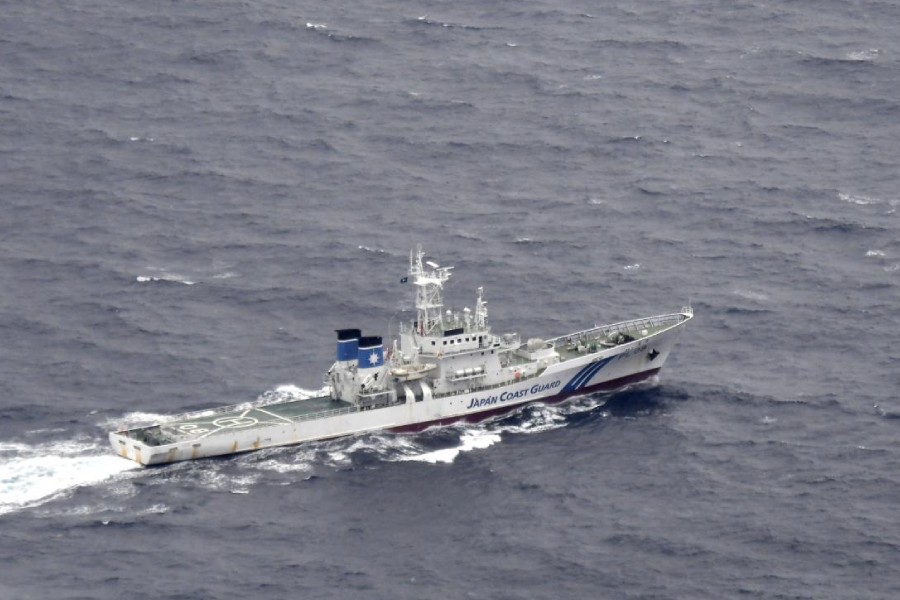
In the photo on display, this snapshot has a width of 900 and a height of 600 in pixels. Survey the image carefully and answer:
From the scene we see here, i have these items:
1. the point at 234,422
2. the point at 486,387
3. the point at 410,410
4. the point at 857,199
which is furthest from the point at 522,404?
the point at 857,199

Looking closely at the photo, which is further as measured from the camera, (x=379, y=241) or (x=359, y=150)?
(x=359, y=150)

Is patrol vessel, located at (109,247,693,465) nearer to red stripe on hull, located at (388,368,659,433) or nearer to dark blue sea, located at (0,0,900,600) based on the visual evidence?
red stripe on hull, located at (388,368,659,433)

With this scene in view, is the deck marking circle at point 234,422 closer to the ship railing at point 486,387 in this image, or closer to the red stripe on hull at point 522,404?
the red stripe on hull at point 522,404

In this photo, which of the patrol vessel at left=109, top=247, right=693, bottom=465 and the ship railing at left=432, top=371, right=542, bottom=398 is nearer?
the patrol vessel at left=109, top=247, right=693, bottom=465

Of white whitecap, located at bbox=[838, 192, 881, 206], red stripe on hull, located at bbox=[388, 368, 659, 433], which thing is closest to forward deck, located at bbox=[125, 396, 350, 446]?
red stripe on hull, located at bbox=[388, 368, 659, 433]

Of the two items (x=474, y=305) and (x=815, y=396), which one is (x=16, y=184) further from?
(x=815, y=396)

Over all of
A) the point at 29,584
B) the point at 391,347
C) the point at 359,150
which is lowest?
the point at 29,584

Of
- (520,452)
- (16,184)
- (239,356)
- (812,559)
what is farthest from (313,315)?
(812,559)
